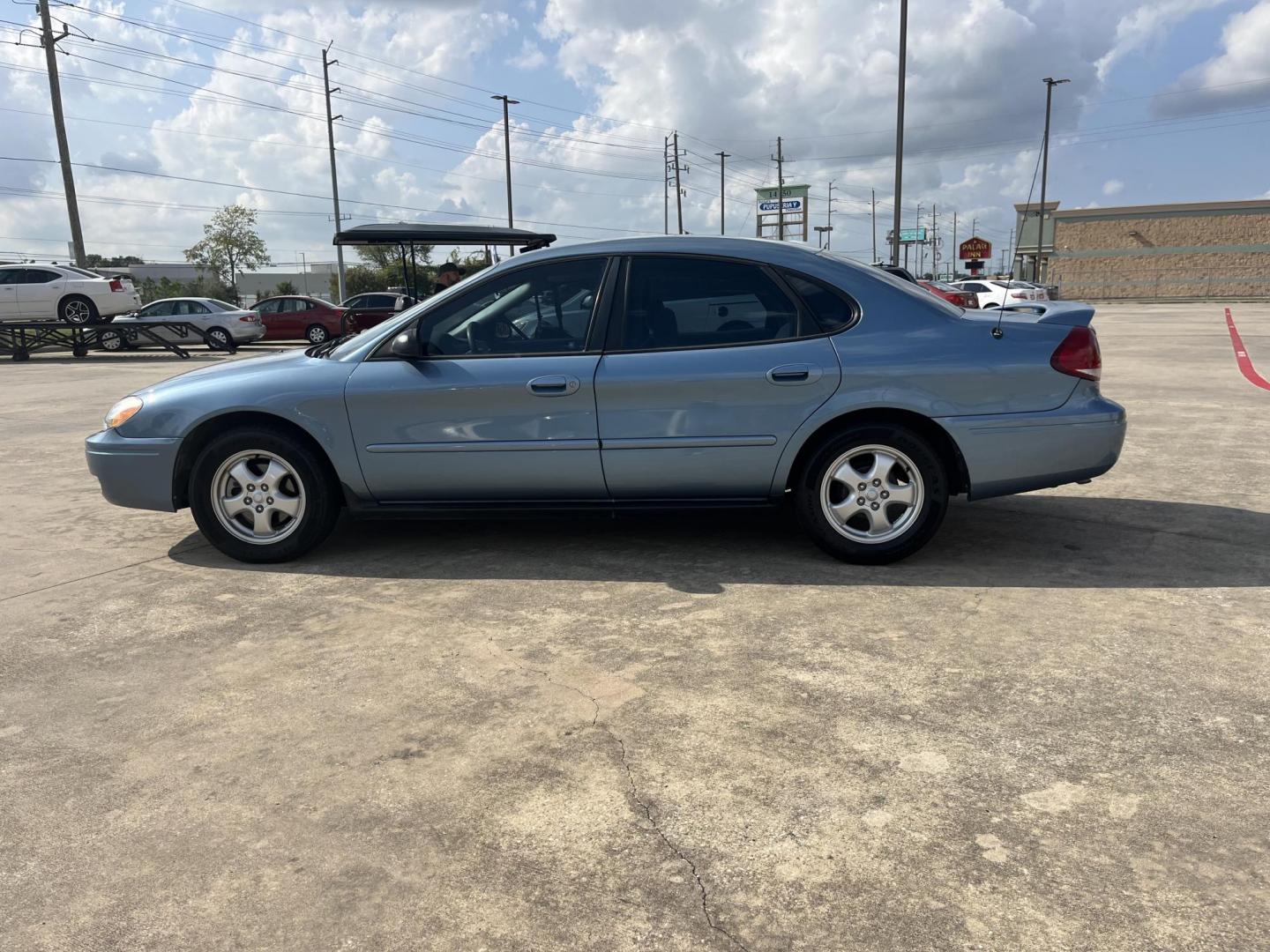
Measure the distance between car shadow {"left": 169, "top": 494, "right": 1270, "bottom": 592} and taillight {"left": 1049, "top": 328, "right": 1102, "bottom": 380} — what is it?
3.08 ft

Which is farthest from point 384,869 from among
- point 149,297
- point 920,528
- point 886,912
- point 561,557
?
point 149,297

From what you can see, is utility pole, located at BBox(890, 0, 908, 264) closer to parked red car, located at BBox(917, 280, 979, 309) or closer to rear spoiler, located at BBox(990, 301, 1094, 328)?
parked red car, located at BBox(917, 280, 979, 309)

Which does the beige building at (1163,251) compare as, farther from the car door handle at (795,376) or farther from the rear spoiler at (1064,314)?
the car door handle at (795,376)

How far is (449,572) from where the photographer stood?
4.68m

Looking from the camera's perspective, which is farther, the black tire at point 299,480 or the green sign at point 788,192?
the green sign at point 788,192

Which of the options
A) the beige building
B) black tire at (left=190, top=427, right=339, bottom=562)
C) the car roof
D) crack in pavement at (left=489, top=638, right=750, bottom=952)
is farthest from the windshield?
the beige building

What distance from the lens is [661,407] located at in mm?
4508

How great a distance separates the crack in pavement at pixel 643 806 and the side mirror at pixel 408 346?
64.8 inches

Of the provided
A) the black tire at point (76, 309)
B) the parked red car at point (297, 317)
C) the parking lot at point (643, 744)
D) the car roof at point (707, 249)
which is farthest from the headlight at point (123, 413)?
the parked red car at point (297, 317)

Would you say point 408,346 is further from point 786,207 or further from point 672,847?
point 786,207

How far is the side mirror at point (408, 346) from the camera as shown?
459cm

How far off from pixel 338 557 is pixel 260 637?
1.14 meters

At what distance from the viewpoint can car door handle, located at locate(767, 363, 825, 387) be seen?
443 cm

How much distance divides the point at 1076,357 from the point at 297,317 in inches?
995
